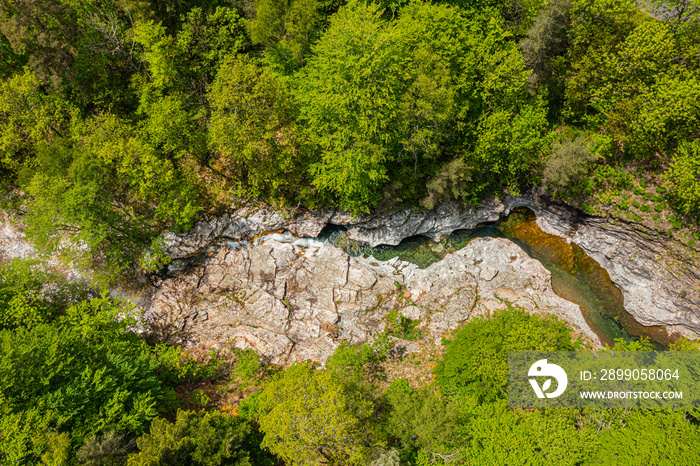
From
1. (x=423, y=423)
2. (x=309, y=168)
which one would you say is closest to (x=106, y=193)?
(x=309, y=168)

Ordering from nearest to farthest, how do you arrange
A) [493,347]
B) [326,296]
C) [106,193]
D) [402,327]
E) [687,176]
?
1. [493,347]
2. [687,176]
3. [106,193]
4. [402,327]
5. [326,296]

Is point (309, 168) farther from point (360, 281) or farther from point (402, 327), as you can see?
point (402, 327)

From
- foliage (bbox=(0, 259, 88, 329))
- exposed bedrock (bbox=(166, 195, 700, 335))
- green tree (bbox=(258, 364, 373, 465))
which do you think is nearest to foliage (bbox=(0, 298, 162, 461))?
foliage (bbox=(0, 259, 88, 329))

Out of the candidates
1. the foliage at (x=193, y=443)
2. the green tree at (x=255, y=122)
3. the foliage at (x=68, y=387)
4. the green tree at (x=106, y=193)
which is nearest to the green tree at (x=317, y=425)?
the foliage at (x=193, y=443)

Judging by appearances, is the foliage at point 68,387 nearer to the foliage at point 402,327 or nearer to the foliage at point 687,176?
the foliage at point 402,327

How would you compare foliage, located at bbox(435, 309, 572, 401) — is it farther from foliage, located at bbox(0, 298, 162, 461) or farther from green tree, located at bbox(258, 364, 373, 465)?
foliage, located at bbox(0, 298, 162, 461)

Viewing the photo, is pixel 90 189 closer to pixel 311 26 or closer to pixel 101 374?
pixel 101 374
